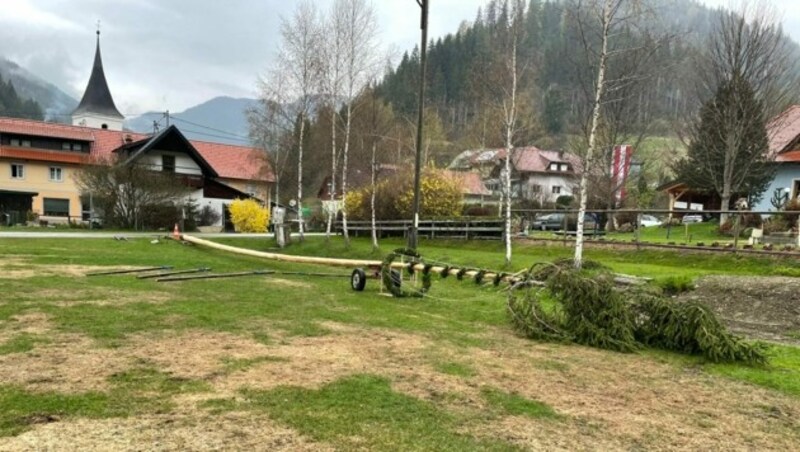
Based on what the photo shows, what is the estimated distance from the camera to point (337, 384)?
480 centimetres

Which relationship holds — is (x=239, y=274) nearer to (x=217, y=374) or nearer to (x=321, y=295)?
(x=321, y=295)

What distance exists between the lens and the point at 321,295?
10875 mm

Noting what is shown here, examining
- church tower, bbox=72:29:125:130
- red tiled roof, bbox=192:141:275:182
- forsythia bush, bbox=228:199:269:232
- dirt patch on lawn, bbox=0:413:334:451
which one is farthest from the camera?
church tower, bbox=72:29:125:130

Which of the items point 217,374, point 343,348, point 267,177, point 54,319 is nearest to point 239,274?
point 54,319

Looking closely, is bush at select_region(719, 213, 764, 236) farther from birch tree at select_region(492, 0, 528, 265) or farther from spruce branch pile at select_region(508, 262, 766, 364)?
spruce branch pile at select_region(508, 262, 766, 364)

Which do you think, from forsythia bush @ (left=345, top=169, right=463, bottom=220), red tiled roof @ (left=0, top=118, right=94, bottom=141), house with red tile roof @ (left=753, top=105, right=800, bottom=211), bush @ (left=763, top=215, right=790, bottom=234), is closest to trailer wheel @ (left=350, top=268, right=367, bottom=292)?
bush @ (left=763, top=215, right=790, bottom=234)

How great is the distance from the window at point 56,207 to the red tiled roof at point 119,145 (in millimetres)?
3669

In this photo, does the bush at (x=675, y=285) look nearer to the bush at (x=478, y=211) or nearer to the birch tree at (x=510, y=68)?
the birch tree at (x=510, y=68)

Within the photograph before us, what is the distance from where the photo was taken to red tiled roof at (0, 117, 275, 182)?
147ft

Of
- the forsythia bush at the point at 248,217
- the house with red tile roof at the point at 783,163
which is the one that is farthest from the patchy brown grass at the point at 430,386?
the forsythia bush at the point at 248,217

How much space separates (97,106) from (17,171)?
2717 centimetres

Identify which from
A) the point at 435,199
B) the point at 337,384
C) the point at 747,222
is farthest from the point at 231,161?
the point at 337,384

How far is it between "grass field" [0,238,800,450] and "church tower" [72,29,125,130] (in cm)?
6749

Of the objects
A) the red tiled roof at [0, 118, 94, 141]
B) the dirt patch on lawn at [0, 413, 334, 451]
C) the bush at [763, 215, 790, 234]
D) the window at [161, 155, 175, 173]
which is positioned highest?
the red tiled roof at [0, 118, 94, 141]
